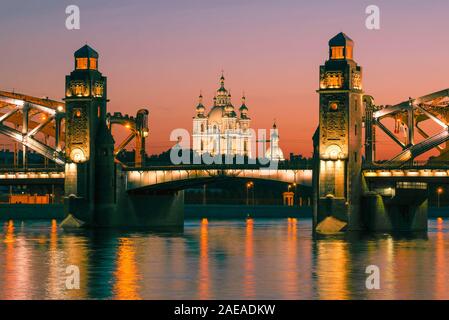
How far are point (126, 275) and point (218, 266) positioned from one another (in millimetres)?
9953

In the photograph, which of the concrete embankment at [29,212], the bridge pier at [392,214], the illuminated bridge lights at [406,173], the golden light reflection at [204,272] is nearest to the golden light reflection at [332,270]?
the golden light reflection at [204,272]

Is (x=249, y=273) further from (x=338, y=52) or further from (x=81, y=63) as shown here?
(x=81, y=63)

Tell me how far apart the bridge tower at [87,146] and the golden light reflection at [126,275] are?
35281 mm

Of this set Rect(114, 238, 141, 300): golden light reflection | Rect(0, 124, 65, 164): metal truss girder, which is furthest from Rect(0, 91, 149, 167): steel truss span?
A: Rect(114, 238, 141, 300): golden light reflection

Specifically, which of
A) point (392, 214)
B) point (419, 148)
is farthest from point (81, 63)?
point (419, 148)

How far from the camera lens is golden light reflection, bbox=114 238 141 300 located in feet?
229

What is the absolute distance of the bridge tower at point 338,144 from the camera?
131500 mm

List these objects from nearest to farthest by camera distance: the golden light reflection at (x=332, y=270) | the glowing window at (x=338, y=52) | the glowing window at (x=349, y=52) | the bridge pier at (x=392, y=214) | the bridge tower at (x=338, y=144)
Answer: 1. the golden light reflection at (x=332, y=270)
2. the bridge tower at (x=338, y=144)
3. the glowing window at (x=338, y=52)
4. the glowing window at (x=349, y=52)
5. the bridge pier at (x=392, y=214)

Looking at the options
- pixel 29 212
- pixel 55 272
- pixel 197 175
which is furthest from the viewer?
pixel 29 212

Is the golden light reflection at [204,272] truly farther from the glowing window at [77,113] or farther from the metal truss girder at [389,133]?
the glowing window at [77,113]

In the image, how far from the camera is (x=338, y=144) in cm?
13225

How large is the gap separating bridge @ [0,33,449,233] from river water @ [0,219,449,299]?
22.5 ft

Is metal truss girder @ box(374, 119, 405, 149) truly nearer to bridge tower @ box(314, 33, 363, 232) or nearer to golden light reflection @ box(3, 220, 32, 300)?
bridge tower @ box(314, 33, 363, 232)
